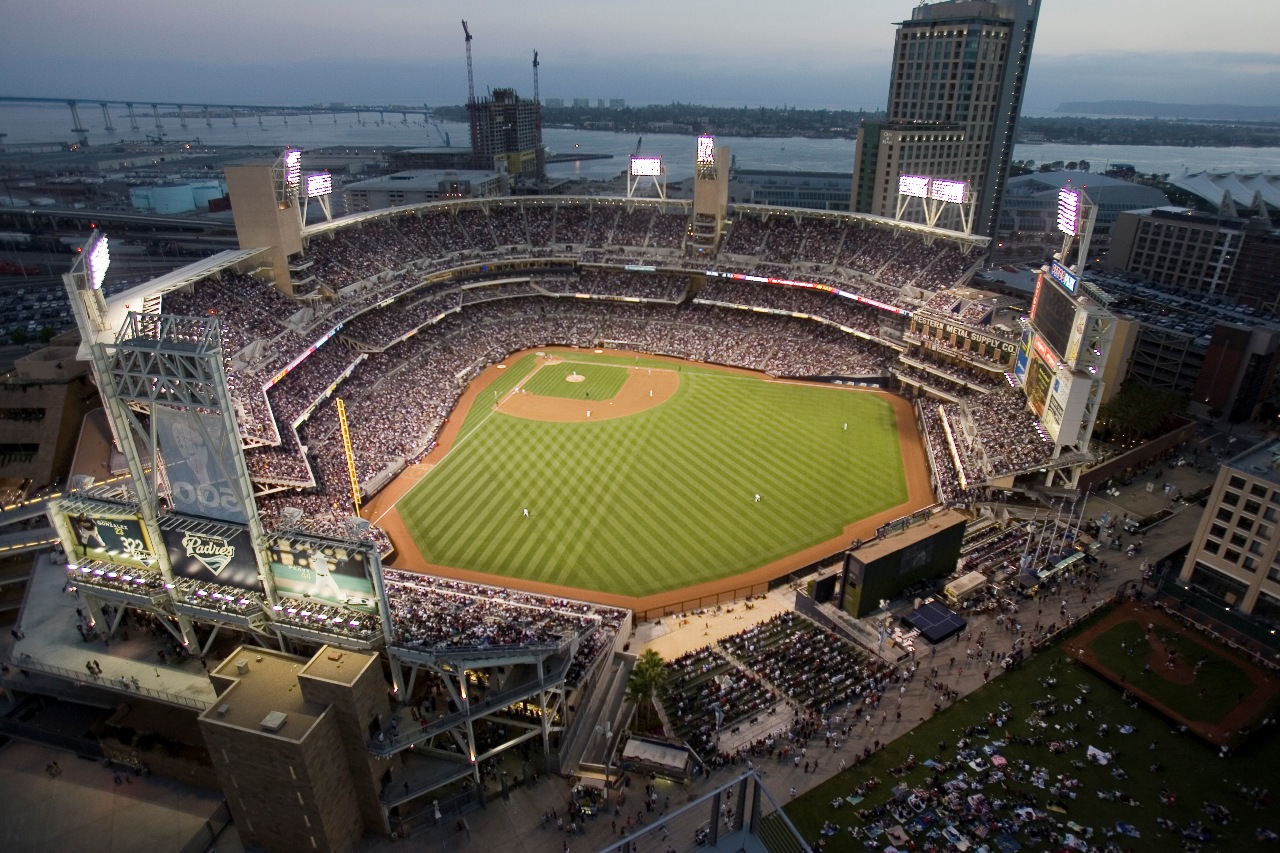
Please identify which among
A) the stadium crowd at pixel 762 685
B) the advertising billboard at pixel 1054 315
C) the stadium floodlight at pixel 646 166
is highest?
the stadium floodlight at pixel 646 166

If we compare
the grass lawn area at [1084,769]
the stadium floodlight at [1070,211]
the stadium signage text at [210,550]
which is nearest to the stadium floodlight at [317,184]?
the stadium signage text at [210,550]

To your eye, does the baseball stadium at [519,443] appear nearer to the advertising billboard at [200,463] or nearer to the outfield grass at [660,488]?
the advertising billboard at [200,463]

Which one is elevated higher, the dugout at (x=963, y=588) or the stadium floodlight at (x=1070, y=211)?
the stadium floodlight at (x=1070, y=211)

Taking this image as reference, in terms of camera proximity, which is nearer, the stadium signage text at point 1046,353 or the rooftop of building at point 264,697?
the rooftop of building at point 264,697

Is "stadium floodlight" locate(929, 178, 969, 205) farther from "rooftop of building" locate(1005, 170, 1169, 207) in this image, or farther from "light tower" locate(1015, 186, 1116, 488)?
"rooftop of building" locate(1005, 170, 1169, 207)

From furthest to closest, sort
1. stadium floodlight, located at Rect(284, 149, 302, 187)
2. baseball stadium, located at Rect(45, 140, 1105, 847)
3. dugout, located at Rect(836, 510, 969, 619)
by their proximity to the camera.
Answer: stadium floodlight, located at Rect(284, 149, 302, 187) < dugout, located at Rect(836, 510, 969, 619) < baseball stadium, located at Rect(45, 140, 1105, 847)

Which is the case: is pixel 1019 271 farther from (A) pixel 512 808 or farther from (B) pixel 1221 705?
(A) pixel 512 808

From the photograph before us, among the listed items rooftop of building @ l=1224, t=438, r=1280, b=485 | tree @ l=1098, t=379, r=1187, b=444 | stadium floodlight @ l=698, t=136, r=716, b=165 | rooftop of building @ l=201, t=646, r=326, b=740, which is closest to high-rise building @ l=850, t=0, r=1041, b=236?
stadium floodlight @ l=698, t=136, r=716, b=165

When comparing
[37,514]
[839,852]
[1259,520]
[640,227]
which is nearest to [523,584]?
[839,852]
